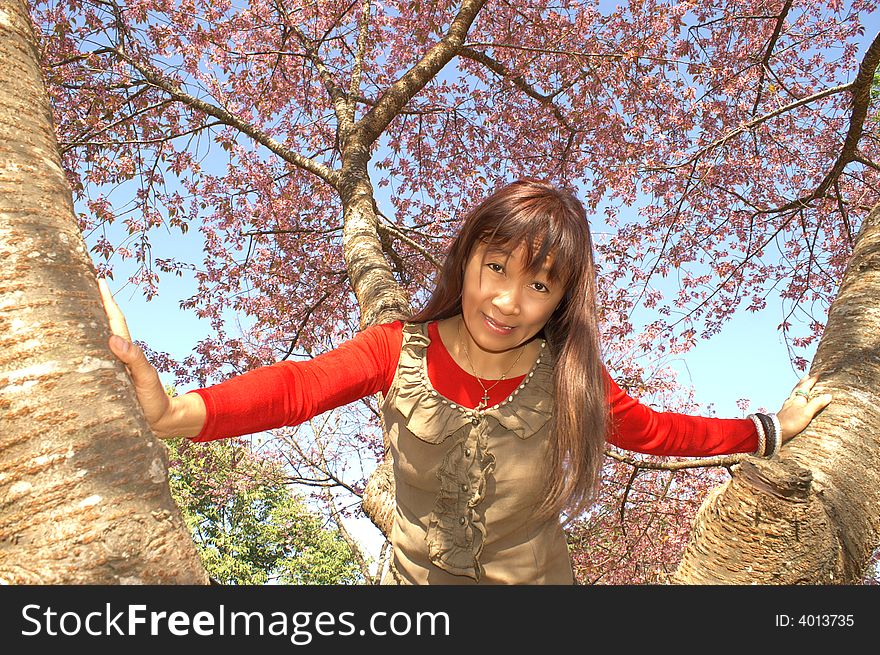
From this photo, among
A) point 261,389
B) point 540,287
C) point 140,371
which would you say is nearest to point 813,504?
point 540,287

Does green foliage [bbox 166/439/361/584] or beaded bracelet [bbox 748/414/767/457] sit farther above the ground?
green foliage [bbox 166/439/361/584]

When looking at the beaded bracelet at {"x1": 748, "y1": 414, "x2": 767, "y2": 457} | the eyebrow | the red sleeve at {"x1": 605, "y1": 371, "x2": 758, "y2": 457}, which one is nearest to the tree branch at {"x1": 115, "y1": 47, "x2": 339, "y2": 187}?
the eyebrow

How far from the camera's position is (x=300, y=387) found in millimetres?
1789

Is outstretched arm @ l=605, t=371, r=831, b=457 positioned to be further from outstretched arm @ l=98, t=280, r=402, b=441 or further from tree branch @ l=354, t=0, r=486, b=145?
tree branch @ l=354, t=0, r=486, b=145

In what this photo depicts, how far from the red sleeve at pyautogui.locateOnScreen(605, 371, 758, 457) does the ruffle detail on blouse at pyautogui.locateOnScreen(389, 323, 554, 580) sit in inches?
12.7

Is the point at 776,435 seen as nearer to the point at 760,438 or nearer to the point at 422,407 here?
the point at 760,438

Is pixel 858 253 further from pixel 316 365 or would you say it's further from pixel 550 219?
pixel 316 365

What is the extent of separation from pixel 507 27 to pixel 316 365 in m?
6.88

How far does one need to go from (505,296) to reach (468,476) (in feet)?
2.02

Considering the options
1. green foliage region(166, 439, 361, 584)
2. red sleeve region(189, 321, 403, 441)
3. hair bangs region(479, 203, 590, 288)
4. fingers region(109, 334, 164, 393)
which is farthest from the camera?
green foliage region(166, 439, 361, 584)

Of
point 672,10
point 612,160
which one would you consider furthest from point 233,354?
point 672,10

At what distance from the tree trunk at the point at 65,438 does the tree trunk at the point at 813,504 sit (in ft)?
4.34

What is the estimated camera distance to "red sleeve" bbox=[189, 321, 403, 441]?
1.59 metres

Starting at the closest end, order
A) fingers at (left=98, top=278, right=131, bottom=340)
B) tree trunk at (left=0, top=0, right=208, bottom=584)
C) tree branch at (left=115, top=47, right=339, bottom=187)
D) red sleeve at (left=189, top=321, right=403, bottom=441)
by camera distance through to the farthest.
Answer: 1. tree trunk at (left=0, top=0, right=208, bottom=584)
2. fingers at (left=98, top=278, right=131, bottom=340)
3. red sleeve at (left=189, top=321, right=403, bottom=441)
4. tree branch at (left=115, top=47, right=339, bottom=187)
